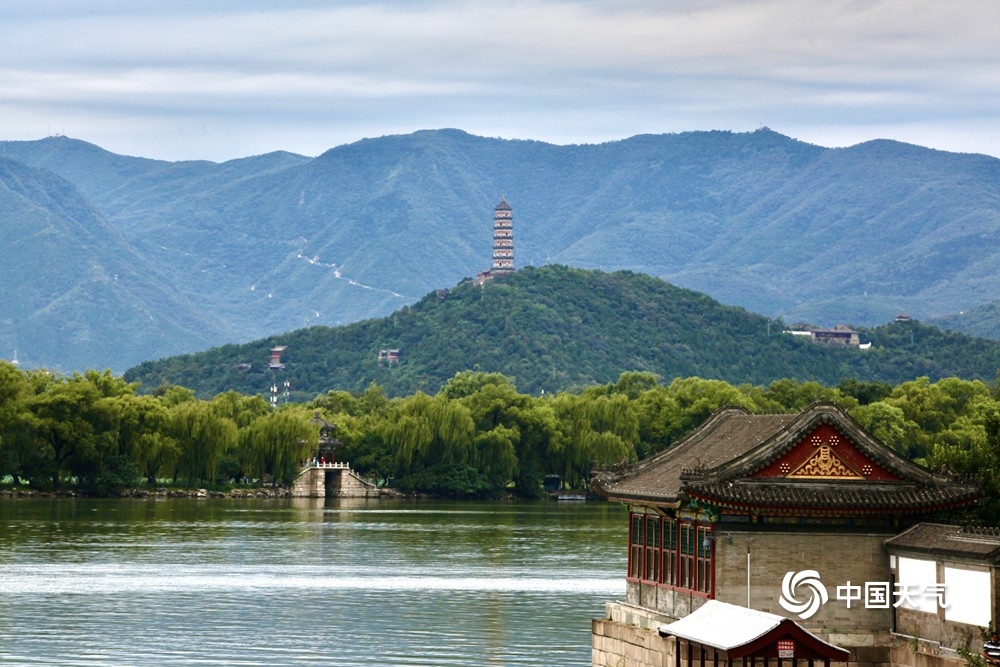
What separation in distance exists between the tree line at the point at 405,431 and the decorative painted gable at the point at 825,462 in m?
69.5

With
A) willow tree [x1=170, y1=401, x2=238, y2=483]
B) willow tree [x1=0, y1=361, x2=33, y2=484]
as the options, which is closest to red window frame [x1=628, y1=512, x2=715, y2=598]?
willow tree [x1=0, y1=361, x2=33, y2=484]

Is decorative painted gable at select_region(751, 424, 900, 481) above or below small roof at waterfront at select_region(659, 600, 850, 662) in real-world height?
above

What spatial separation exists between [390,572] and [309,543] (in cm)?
1363

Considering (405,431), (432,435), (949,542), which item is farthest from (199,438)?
(949,542)

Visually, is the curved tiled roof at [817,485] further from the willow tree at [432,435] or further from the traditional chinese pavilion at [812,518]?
the willow tree at [432,435]

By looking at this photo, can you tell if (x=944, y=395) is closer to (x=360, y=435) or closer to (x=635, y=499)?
(x=360, y=435)

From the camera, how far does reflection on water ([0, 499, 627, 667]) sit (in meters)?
40.1

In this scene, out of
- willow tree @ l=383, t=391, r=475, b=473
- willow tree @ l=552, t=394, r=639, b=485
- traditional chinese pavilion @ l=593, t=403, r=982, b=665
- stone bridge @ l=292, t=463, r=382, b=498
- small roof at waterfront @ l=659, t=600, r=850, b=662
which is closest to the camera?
Result: small roof at waterfront @ l=659, t=600, r=850, b=662

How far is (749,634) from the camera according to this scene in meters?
25.6

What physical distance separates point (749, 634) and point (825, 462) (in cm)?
382

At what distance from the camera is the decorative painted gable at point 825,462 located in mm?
28281

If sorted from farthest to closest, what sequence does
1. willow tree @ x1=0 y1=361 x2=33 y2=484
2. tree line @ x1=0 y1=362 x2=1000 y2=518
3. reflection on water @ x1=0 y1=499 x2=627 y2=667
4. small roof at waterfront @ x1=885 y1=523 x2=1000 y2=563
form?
1. tree line @ x1=0 y1=362 x2=1000 y2=518
2. willow tree @ x1=0 y1=361 x2=33 y2=484
3. reflection on water @ x1=0 y1=499 x2=627 y2=667
4. small roof at waterfront @ x1=885 y1=523 x2=1000 y2=563

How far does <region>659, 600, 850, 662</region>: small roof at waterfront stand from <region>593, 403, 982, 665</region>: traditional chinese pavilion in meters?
0.99

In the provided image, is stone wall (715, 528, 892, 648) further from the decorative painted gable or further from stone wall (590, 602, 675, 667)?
stone wall (590, 602, 675, 667)
